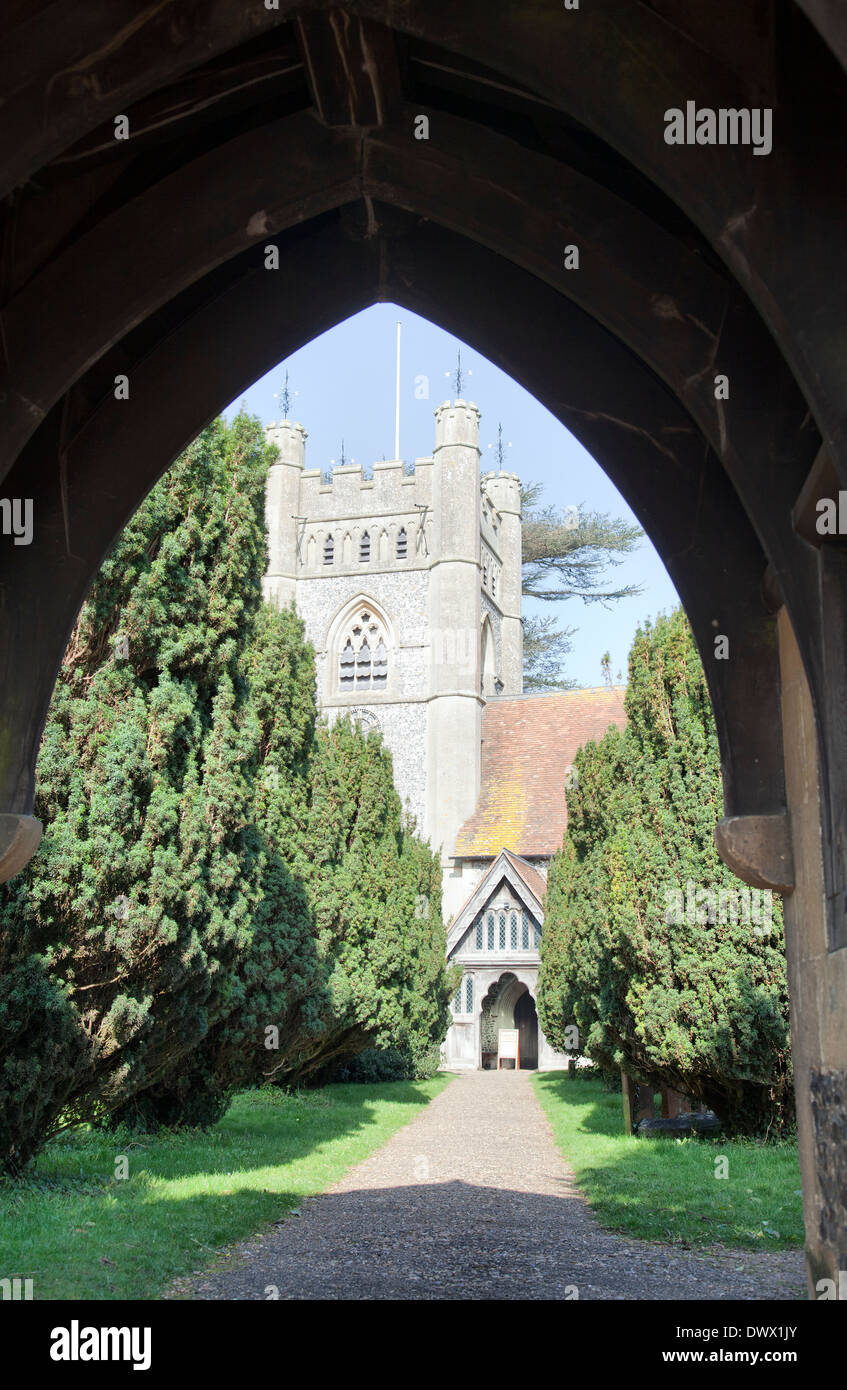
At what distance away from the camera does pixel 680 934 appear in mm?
12430

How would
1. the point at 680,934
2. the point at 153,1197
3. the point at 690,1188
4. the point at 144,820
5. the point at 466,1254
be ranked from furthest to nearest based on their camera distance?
the point at 680,934 < the point at 144,820 < the point at 690,1188 < the point at 153,1197 < the point at 466,1254

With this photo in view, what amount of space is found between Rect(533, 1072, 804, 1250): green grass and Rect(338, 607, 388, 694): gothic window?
90.5 feet

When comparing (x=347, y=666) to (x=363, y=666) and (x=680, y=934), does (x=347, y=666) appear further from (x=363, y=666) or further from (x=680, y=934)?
(x=680, y=934)

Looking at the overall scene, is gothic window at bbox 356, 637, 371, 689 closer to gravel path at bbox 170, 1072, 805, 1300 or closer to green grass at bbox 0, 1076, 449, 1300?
green grass at bbox 0, 1076, 449, 1300

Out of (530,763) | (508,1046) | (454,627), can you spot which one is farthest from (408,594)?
(508,1046)

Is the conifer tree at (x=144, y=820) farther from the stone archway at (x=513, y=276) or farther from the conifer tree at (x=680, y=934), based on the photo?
the stone archway at (x=513, y=276)

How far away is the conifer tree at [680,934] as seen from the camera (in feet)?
38.7

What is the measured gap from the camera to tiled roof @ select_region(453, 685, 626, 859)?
37406 millimetres

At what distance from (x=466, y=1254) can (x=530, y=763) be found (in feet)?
108

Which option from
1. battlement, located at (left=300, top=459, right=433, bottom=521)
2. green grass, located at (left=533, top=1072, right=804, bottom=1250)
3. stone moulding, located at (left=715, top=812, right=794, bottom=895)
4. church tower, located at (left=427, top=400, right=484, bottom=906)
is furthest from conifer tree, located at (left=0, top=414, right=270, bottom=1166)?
battlement, located at (left=300, top=459, right=433, bottom=521)

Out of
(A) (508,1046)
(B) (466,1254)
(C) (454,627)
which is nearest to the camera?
(B) (466,1254)

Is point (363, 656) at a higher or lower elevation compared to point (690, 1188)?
higher

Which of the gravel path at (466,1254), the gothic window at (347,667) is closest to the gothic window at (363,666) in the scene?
the gothic window at (347,667)
